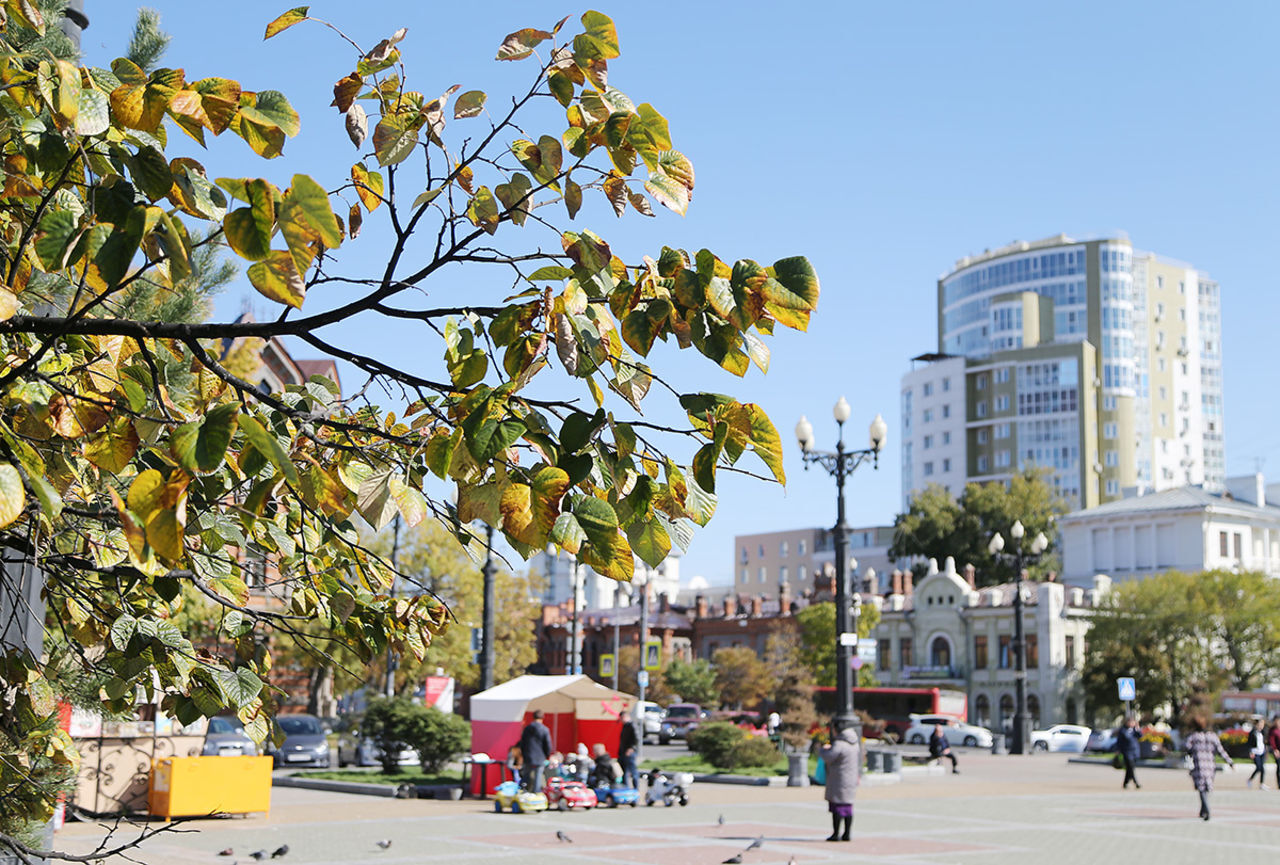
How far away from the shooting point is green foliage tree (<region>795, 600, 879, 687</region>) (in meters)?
77.8

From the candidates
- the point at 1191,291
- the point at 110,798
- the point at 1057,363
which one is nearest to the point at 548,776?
the point at 110,798

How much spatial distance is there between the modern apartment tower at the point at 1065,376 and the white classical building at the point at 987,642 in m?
40.2

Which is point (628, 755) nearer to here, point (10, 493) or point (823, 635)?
point (10, 493)

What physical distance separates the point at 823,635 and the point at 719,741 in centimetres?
4424

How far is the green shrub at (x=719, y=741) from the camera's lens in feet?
118

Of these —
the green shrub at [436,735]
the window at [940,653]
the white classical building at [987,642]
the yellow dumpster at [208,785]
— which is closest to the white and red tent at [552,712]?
the green shrub at [436,735]

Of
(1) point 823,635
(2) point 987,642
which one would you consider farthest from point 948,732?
(2) point 987,642

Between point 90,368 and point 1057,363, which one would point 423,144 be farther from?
point 1057,363

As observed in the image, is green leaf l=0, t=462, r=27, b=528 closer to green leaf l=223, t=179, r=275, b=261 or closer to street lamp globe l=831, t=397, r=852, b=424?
green leaf l=223, t=179, r=275, b=261

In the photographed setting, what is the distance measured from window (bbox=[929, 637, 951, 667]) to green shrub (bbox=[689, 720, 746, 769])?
49217 mm

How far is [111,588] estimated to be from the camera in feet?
16.1

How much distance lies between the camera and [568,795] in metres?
23.7

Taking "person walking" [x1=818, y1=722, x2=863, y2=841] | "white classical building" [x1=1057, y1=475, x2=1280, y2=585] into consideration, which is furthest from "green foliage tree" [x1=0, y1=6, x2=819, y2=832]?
"white classical building" [x1=1057, y1=475, x2=1280, y2=585]

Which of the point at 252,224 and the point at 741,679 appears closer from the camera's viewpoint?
the point at 252,224
